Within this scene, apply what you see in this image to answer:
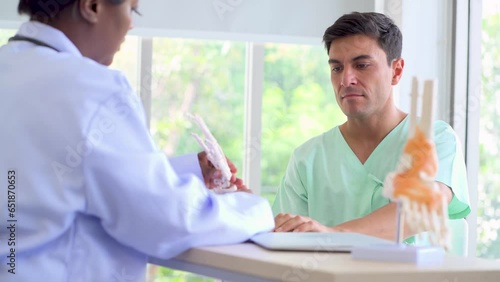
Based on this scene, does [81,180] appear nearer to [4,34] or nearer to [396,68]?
[396,68]

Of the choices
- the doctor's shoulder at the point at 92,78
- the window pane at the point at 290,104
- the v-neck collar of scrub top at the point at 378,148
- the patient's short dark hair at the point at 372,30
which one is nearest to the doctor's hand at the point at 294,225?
the doctor's shoulder at the point at 92,78

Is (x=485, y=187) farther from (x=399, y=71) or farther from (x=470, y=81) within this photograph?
(x=399, y=71)

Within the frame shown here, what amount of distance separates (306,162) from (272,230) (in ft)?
2.58

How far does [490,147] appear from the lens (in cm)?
359

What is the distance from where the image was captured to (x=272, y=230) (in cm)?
168

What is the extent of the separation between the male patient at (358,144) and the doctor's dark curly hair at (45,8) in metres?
1.08

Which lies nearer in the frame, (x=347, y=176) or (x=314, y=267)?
(x=314, y=267)

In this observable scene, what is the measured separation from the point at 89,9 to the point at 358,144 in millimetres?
1180

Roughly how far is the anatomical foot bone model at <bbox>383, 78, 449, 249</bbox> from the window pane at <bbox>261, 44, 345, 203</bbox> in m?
2.43

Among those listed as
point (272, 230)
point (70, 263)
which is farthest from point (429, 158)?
point (70, 263)

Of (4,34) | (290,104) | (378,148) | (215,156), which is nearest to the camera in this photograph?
(215,156)

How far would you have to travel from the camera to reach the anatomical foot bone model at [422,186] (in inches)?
52.4

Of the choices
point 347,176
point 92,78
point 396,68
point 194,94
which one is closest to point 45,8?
point 92,78

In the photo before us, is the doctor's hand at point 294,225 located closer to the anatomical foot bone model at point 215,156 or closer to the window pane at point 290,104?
the anatomical foot bone model at point 215,156
